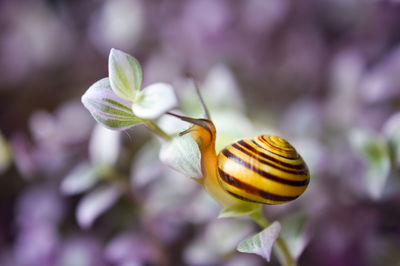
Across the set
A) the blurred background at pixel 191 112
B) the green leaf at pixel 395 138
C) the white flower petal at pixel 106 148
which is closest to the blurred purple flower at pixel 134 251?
the blurred background at pixel 191 112

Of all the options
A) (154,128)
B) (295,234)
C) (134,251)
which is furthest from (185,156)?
(134,251)

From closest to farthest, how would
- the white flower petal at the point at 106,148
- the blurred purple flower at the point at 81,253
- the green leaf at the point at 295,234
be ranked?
1. the green leaf at the point at 295,234
2. the white flower petal at the point at 106,148
3. the blurred purple flower at the point at 81,253

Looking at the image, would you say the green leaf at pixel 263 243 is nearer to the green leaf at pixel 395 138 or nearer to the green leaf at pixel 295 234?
the green leaf at pixel 295 234

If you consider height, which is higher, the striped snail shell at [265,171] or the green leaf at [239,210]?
the striped snail shell at [265,171]

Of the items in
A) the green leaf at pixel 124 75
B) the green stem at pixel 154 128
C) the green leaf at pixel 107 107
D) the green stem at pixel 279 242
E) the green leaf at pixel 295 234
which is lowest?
the green leaf at pixel 295 234

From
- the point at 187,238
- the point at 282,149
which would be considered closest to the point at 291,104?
the point at 187,238

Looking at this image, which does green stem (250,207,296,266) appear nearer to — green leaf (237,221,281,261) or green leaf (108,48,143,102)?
green leaf (237,221,281,261)

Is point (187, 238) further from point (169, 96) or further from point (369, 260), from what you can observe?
point (169, 96)

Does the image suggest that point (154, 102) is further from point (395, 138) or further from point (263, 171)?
point (395, 138)
